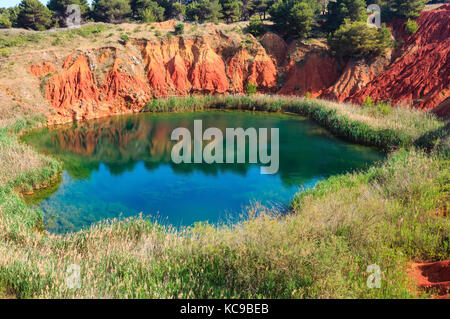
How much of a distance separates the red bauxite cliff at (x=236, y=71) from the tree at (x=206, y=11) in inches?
221

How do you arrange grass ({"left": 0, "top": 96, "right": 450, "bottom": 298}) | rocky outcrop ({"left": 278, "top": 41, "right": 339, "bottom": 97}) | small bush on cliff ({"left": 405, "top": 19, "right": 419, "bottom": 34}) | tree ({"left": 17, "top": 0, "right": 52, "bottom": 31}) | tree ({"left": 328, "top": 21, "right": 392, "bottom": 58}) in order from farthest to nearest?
tree ({"left": 17, "top": 0, "right": 52, "bottom": 31}) < rocky outcrop ({"left": 278, "top": 41, "right": 339, "bottom": 97}) < small bush on cliff ({"left": 405, "top": 19, "right": 419, "bottom": 34}) < tree ({"left": 328, "top": 21, "right": 392, "bottom": 58}) < grass ({"left": 0, "top": 96, "right": 450, "bottom": 298})

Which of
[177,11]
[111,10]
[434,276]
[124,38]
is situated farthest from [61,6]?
[434,276]

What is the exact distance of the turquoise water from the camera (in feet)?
37.3

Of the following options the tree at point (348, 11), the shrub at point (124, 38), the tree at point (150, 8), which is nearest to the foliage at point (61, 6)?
the tree at point (150, 8)

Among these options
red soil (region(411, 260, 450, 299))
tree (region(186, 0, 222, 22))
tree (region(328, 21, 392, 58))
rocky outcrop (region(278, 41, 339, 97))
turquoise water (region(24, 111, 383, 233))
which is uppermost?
Result: tree (region(186, 0, 222, 22))

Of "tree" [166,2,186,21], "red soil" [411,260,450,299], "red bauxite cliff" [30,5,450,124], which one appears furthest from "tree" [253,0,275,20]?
"red soil" [411,260,450,299]

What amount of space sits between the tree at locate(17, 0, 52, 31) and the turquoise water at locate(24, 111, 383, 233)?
22.4 metres

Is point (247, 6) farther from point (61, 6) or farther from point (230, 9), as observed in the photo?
point (61, 6)

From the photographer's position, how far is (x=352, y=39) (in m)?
30.4

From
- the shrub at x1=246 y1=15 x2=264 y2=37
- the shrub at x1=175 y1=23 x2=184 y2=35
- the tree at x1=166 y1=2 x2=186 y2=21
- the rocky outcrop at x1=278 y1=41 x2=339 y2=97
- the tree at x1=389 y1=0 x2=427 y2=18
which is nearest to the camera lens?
the tree at x1=389 y1=0 x2=427 y2=18

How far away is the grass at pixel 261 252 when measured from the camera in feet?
17.3

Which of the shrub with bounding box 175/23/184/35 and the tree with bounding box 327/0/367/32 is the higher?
the tree with bounding box 327/0/367/32

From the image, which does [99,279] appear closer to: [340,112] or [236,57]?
[340,112]

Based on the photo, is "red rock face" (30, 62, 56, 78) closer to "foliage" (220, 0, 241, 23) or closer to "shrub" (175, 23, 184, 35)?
"shrub" (175, 23, 184, 35)
